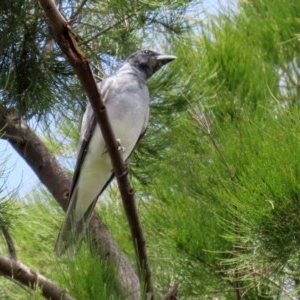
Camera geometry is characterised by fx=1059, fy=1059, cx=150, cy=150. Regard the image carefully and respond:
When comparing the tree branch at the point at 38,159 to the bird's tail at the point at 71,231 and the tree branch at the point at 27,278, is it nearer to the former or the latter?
the bird's tail at the point at 71,231

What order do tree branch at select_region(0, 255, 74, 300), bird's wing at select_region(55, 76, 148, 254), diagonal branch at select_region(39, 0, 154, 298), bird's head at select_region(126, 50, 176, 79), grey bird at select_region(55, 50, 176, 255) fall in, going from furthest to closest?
bird's head at select_region(126, 50, 176, 79) < grey bird at select_region(55, 50, 176, 255) < bird's wing at select_region(55, 76, 148, 254) < tree branch at select_region(0, 255, 74, 300) < diagonal branch at select_region(39, 0, 154, 298)

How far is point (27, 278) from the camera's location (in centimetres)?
173

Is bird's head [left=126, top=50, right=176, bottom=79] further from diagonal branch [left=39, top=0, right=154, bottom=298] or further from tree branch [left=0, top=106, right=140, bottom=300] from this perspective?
diagonal branch [left=39, top=0, right=154, bottom=298]

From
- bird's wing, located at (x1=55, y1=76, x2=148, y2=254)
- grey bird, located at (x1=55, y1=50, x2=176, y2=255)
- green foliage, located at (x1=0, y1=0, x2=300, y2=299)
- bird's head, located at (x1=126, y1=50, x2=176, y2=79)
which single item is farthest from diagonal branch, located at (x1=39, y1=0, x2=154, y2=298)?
bird's head, located at (x1=126, y1=50, x2=176, y2=79)

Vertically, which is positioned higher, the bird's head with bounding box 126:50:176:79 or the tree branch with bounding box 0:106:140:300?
the bird's head with bounding box 126:50:176:79

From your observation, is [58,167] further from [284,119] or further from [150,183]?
[284,119]

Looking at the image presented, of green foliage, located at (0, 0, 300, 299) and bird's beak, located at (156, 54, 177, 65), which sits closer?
green foliage, located at (0, 0, 300, 299)

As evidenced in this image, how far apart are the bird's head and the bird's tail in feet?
1.12

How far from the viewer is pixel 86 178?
84.2 inches

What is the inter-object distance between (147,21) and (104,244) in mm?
479

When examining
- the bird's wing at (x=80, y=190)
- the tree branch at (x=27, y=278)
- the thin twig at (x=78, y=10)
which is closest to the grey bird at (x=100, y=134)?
the bird's wing at (x=80, y=190)

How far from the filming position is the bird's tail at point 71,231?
174cm

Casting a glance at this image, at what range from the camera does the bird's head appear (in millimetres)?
2266

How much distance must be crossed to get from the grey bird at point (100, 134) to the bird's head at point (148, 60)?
32 millimetres
